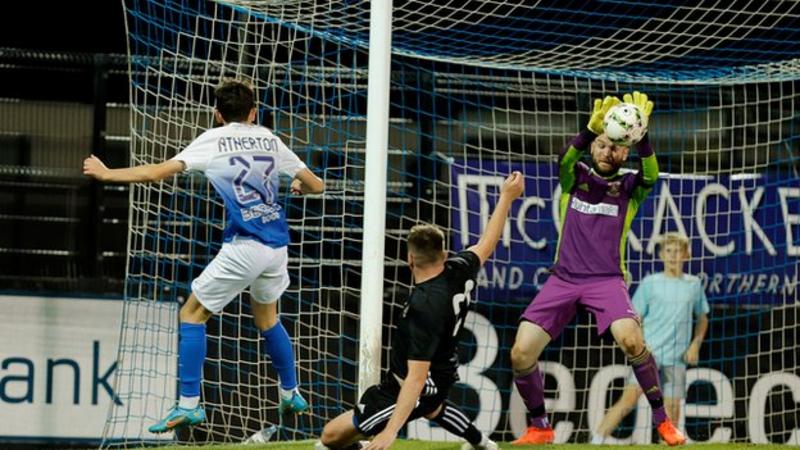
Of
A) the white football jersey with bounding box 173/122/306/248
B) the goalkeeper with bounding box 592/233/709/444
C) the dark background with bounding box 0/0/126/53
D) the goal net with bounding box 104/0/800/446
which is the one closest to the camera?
the white football jersey with bounding box 173/122/306/248

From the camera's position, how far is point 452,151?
11609mm

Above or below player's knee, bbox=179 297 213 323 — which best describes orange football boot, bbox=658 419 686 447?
below

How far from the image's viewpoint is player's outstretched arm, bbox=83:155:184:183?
757cm

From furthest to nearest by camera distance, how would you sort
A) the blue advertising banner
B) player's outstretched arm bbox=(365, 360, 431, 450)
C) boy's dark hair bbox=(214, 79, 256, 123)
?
the blue advertising banner, boy's dark hair bbox=(214, 79, 256, 123), player's outstretched arm bbox=(365, 360, 431, 450)

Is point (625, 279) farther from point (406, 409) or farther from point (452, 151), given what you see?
point (452, 151)

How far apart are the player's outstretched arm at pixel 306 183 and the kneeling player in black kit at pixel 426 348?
106cm

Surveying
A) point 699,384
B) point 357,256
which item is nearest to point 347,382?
point 357,256

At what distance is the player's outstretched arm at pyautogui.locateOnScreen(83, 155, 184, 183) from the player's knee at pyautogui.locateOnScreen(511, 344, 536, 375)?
6.93 ft

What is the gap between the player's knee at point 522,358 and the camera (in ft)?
28.1

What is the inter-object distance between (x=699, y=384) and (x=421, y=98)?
115 inches

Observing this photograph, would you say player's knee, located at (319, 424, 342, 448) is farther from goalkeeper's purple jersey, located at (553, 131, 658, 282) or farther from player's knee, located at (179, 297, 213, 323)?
goalkeeper's purple jersey, located at (553, 131, 658, 282)

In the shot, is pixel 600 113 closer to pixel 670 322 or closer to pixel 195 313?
pixel 195 313

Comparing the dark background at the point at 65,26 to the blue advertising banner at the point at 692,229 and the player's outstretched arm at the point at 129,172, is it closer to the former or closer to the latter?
the blue advertising banner at the point at 692,229

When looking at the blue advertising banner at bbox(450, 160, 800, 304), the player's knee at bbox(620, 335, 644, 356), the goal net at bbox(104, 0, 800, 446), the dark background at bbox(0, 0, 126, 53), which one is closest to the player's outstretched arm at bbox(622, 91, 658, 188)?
the player's knee at bbox(620, 335, 644, 356)
